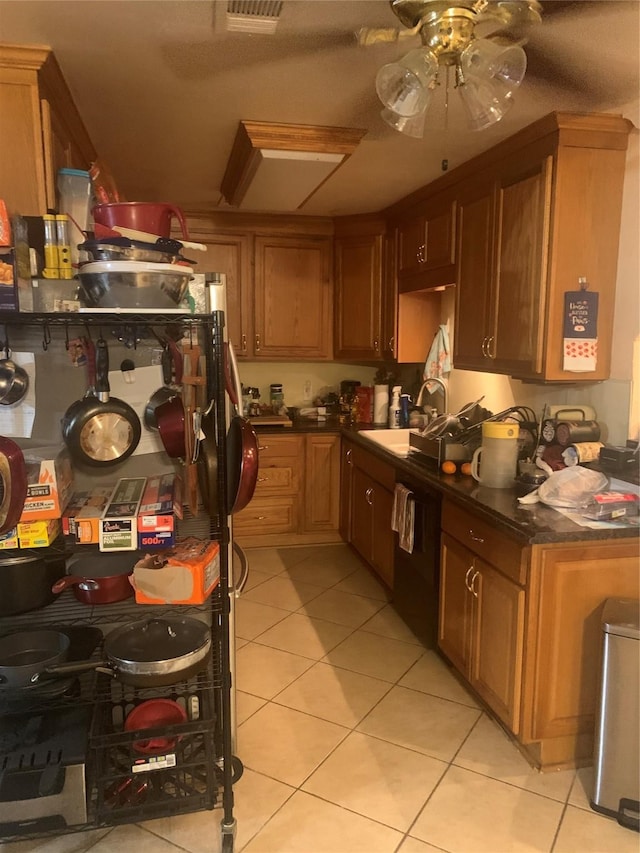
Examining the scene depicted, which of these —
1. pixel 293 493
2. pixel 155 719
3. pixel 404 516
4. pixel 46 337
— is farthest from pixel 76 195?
pixel 293 493

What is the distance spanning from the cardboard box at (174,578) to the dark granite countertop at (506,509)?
3.34 feet

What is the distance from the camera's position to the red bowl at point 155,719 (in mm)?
1822

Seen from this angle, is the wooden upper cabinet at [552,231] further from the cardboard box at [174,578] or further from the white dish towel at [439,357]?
the cardboard box at [174,578]

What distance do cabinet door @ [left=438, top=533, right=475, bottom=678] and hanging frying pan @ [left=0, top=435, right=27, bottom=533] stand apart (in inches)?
64.6

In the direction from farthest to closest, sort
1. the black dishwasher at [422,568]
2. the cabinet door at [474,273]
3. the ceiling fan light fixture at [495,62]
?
the cabinet door at [474,273]
the black dishwasher at [422,568]
the ceiling fan light fixture at [495,62]

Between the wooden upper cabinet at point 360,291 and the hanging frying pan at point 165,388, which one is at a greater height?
the wooden upper cabinet at point 360,291

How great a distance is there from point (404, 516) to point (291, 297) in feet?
6.81

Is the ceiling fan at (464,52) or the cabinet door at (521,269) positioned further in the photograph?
the cabinet door at (521,269)

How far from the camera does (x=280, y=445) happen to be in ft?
13.9

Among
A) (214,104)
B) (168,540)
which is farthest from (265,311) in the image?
(168,540)

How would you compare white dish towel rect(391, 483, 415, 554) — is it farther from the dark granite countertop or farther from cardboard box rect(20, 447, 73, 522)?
cardboard box rect(20, 447, 73, 522)

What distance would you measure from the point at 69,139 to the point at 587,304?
212cm

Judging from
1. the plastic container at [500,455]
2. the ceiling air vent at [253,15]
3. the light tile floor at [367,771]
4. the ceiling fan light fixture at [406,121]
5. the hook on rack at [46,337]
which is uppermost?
the ceiling air vent at [253,15]

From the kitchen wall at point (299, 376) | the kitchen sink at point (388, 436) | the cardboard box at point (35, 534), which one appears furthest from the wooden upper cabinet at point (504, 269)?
the cardboard box at point (35, 534)
